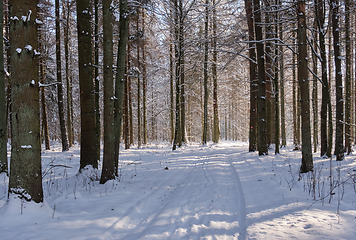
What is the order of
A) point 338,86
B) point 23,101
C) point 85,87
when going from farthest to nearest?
1. point 338,86
2. point 85,87
3. point 23,101

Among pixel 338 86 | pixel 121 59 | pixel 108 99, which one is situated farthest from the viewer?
pixel 338 86

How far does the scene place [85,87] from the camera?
24.6 ft

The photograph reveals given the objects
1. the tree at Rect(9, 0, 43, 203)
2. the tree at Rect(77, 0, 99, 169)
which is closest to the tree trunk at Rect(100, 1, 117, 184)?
the tree at Rect(77, 0, 99, 169)

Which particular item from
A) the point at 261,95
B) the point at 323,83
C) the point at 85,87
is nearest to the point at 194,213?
the point at 85,87

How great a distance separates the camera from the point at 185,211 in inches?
180

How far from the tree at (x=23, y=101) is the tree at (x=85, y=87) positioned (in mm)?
3232

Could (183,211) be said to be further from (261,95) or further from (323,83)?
(323,83)

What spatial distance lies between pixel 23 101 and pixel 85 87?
3.47 metres

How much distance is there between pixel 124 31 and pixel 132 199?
492 centimetres

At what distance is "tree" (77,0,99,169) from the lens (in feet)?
24.5

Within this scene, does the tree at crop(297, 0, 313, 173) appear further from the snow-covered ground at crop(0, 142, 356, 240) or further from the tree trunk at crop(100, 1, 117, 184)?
the tree trunk at crop(100, 1, 117, 184)

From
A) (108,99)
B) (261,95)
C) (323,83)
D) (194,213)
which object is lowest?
(194,213)

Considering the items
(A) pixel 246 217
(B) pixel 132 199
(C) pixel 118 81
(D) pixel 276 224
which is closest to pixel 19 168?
(B) pixel 132 199

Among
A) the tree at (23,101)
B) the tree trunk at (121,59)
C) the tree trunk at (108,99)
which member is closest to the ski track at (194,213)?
the tree trunk at (108,99)
